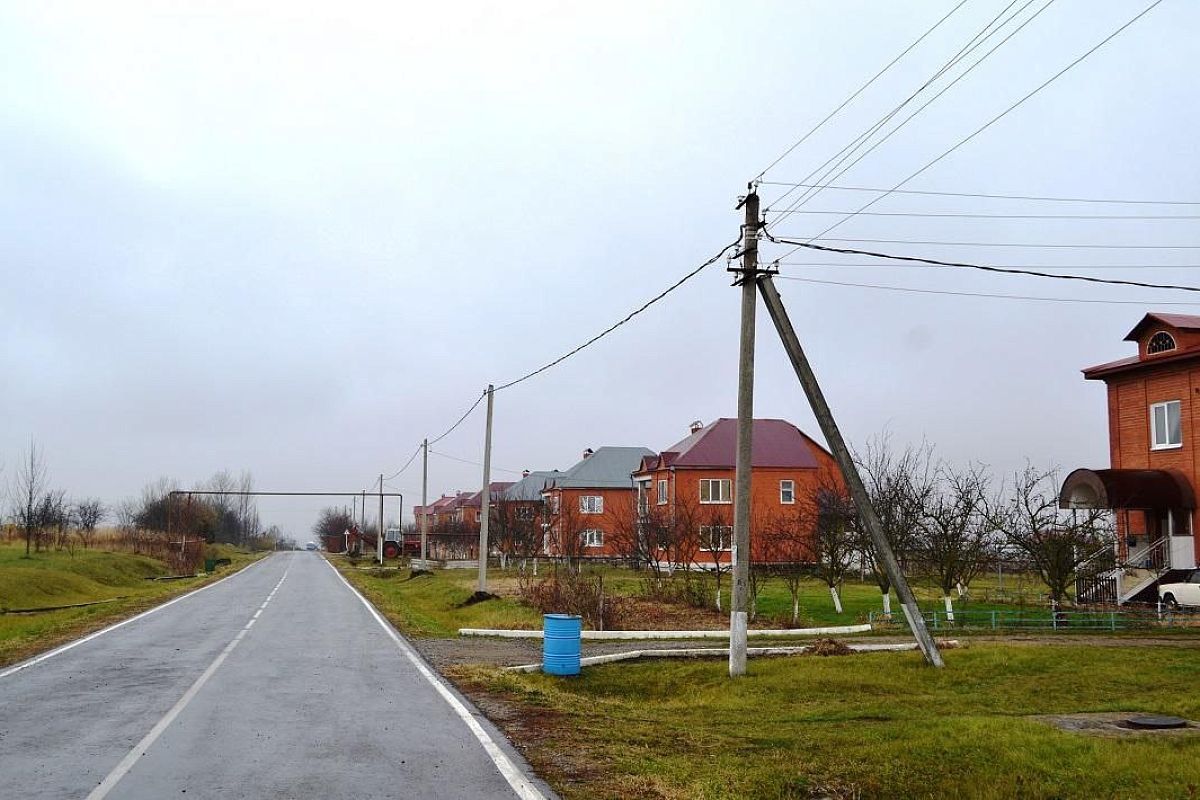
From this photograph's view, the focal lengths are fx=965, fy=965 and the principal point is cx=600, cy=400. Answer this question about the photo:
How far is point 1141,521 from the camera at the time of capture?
1239 inches

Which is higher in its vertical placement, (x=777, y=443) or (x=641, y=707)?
(x=777, y=443)

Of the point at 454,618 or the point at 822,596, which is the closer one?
the point at 454,618

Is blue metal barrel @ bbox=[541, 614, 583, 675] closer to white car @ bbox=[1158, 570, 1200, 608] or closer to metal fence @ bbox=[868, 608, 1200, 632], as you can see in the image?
metal fence @ bbox=[868, 608, 1200, 632]

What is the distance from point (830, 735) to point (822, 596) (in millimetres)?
27807

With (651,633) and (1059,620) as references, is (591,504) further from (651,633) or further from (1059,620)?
(1059,620)

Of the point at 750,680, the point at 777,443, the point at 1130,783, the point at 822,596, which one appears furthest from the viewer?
the point at 777,443

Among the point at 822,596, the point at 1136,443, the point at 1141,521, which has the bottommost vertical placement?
the point at 822,596

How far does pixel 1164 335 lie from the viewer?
30.3m

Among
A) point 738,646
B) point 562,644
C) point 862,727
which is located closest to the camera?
point 862,727

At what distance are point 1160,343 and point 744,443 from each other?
21.3 metres

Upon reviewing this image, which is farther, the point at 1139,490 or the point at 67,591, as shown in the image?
the point at 67,591

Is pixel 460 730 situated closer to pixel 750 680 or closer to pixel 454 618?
pixel 750 680

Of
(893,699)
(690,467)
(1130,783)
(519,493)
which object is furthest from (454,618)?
(519,493)

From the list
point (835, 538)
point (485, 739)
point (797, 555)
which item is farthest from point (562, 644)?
point (797, 555)
